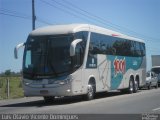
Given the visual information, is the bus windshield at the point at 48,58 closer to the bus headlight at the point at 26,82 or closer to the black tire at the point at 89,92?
the bus headlight at the point at 26,82

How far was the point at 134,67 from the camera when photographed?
3212 cm

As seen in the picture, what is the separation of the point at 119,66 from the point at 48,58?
329 inches

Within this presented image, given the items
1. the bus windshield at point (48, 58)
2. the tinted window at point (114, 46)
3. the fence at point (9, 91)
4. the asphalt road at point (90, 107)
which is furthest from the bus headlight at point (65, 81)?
the fence at point (9, 91)

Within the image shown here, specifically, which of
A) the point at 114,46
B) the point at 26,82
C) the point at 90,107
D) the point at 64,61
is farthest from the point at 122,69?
the point at 90,107

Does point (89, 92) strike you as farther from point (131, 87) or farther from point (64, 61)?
point (131, 87)

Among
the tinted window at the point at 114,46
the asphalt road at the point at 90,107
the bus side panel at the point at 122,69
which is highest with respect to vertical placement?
the tinted window at the point at 114,46

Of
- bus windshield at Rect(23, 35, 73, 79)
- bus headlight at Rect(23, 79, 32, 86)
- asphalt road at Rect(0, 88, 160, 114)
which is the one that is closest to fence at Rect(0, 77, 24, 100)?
asphalt road at Rect(0, 88, 160, 114)

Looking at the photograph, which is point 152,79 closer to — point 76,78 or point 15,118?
point 76,78

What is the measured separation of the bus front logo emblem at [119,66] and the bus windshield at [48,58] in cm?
689

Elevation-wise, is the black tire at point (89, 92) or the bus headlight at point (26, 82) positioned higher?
the bus headlight at point (26, 82)

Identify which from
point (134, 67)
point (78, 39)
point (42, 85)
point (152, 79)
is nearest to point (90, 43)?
point (78, 39)

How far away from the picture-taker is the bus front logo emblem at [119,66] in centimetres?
2817

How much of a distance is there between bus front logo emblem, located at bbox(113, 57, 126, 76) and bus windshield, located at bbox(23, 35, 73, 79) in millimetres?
6890

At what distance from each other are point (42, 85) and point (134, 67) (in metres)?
12.1
